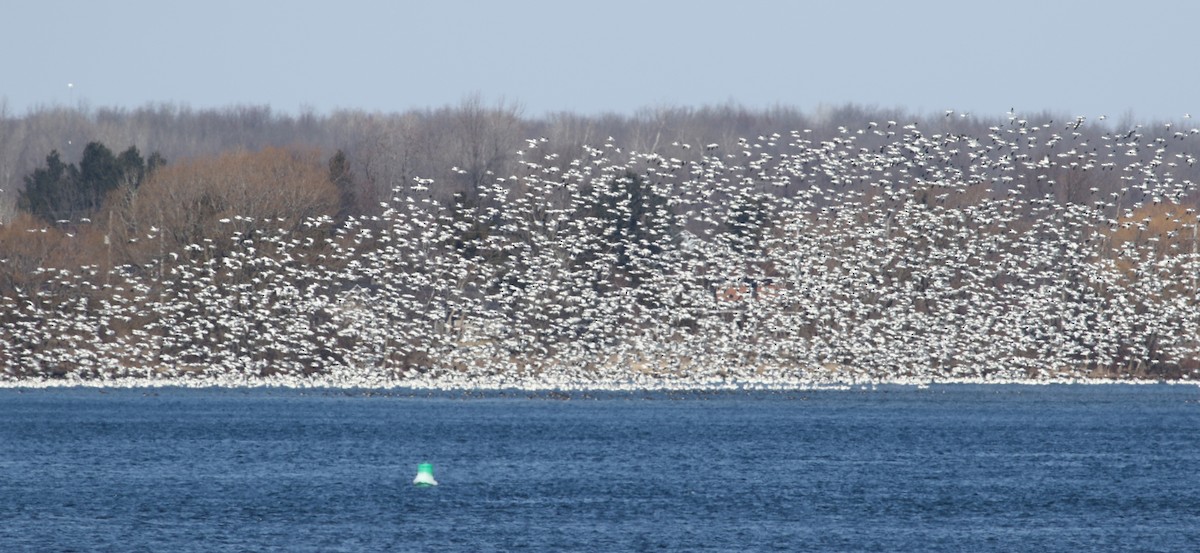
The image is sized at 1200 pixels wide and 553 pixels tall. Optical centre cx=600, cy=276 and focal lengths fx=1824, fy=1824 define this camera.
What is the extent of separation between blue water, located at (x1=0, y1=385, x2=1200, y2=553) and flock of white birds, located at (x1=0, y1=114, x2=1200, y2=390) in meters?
3.01

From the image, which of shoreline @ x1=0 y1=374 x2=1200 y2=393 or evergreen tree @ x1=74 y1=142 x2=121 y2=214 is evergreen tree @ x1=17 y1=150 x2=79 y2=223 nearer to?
evergreen tree @ x1=74 y1=142 x2=121 y2=214

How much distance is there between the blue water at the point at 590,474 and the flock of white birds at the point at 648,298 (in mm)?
3013

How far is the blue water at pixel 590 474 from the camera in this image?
32344 mm

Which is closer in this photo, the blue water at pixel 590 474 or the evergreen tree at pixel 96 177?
the blue water at pixel 590 474

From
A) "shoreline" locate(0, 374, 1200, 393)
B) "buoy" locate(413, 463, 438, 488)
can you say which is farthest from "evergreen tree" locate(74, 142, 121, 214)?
"buoy" locate(413, 463, 438, 488)

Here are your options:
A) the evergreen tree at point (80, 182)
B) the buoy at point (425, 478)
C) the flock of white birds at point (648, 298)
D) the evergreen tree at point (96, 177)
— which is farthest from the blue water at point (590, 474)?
the evergreen tree at point (96, 177)

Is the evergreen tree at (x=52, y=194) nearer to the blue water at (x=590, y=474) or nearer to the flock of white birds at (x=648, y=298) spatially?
the flock of white birds at (x=648, y=298)

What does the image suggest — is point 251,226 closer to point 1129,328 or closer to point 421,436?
point 421,436

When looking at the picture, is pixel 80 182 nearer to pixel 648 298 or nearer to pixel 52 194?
pixel 52 194

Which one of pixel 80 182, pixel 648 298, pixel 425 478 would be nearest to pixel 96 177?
pixel 80 182

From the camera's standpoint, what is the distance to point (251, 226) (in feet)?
241

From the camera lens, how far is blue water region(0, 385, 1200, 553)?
32.3 metres

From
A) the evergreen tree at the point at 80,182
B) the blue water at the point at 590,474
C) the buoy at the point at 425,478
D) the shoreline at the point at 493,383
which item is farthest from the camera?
the evergreen tree at the point at 80,182

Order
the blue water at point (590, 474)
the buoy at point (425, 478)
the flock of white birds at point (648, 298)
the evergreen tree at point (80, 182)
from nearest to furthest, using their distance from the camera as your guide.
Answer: the blue water at point (590, 474) → the buoy at point (425, 478) → the flock of white birds at point (648, 298) → the evergreen tree at point (80, 182)
